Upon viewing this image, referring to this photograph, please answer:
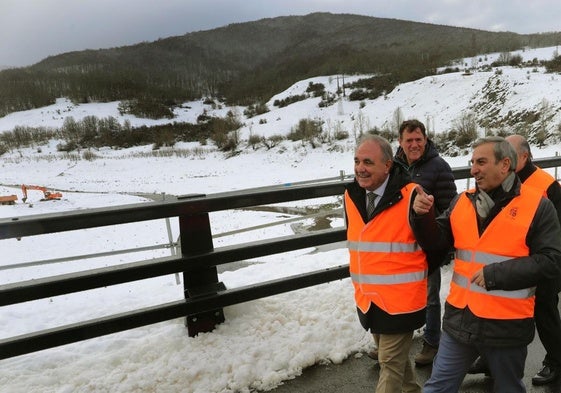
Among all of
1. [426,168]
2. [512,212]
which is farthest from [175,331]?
[512,212]

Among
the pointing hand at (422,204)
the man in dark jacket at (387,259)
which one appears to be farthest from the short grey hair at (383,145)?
the pointing hand at (422,204)

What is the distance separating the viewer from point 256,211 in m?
18.1

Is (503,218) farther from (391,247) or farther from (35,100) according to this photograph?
(35,100)

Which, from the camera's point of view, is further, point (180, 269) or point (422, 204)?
point (180, 269)

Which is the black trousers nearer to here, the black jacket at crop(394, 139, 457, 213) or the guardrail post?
the black jacket at crop(394, 139, 457, 213)

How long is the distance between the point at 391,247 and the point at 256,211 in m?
15.9

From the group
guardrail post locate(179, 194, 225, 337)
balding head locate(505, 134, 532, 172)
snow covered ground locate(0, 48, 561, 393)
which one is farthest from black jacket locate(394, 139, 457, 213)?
guardrail post locate(179, 194, 225, 337)

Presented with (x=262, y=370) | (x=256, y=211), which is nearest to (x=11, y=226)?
(x=262, y=370)

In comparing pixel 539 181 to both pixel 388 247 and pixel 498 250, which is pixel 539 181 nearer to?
pixel 498 250

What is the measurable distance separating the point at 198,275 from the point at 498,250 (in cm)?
224

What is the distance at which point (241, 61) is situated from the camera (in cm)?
16612

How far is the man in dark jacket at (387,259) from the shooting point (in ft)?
7.60

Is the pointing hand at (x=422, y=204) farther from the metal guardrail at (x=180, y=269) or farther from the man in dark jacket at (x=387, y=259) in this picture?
the metal guardrail at (x=180, y=269)

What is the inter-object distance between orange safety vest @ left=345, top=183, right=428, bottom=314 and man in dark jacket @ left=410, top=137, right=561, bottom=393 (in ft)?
0.28
